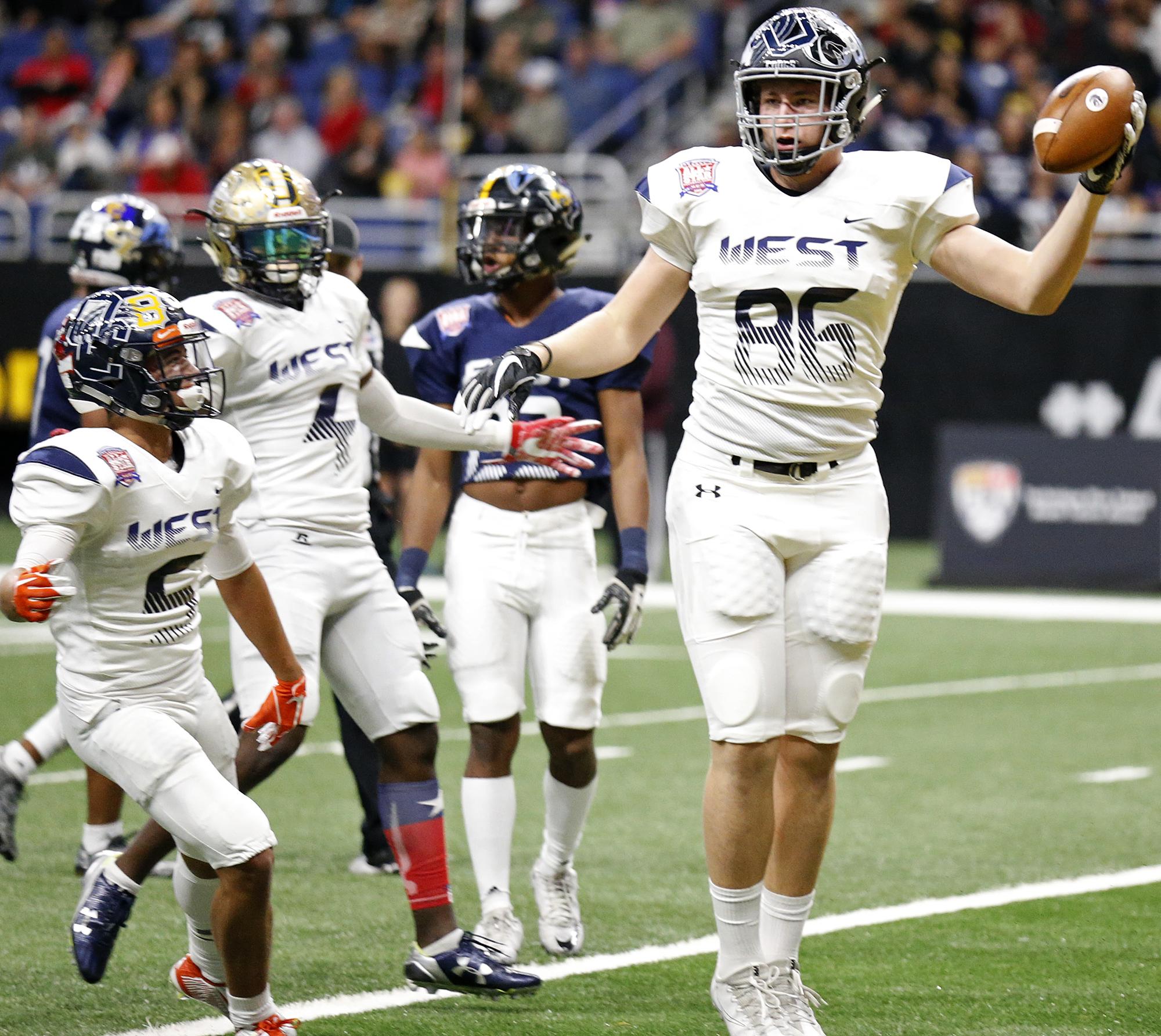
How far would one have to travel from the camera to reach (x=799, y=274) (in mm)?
4141

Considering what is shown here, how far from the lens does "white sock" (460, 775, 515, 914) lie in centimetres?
515

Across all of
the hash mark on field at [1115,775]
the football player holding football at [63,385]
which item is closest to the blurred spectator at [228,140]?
the football player holding football at [63,385]

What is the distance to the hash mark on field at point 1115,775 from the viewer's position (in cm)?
746

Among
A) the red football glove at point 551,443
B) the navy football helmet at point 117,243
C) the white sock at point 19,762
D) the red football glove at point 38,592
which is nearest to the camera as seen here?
the red football glove at point 38,592

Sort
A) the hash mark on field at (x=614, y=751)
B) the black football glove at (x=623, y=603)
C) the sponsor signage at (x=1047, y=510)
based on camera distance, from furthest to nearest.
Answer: the sponsor signage at (x=1047, y=510) < the hash mark on field at (x=614, y=751) < the black football glove at (x=623, y=603)

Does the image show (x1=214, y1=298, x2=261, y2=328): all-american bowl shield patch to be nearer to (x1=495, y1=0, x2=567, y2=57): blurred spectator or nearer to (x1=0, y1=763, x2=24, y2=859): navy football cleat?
(x1=0, y1=763, x2=24, y2=859): navy football cleat

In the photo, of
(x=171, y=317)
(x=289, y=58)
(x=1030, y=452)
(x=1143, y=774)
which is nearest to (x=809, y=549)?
(x=171, y=317)

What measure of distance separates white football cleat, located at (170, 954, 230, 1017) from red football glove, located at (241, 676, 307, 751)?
1.78ft

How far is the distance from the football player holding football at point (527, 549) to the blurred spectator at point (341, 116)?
12.7m

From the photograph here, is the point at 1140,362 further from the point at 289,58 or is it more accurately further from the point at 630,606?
the point at 630,606

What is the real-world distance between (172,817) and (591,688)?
1.66 m

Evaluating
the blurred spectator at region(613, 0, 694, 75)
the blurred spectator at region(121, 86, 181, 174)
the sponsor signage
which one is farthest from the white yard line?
the blurred spectator at region(121, 86, 181, 174)

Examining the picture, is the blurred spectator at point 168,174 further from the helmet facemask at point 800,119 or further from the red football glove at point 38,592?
the red football glove at point 38,592

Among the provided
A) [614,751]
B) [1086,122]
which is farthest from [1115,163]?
[614,751]
